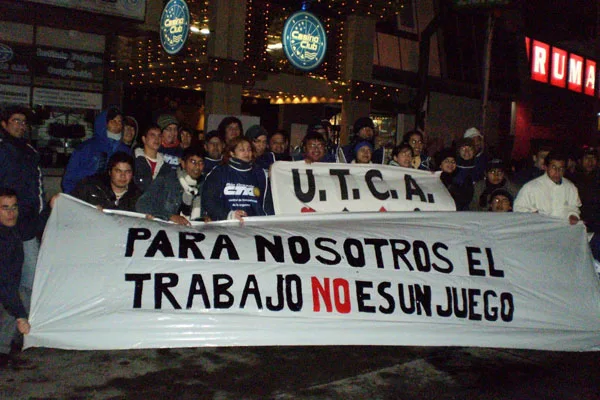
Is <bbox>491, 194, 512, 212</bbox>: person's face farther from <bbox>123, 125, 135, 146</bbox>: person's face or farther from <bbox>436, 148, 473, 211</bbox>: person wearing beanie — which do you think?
<bbox>123, 125, 135, 146</bbox>: person's face

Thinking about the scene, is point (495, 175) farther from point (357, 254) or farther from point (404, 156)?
point (357, 254)

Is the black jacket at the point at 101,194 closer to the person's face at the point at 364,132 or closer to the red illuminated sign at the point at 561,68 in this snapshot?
the person's face at the point at 364,132

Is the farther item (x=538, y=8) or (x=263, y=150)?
(x=538, y=8)

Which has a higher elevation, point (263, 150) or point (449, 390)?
point (263, 150)

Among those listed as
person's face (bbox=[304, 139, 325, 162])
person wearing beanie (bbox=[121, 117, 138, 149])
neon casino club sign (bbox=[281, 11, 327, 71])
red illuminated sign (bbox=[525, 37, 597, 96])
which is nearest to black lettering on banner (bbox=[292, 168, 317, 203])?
person's face (bbox=[304, 139, 325, 162])

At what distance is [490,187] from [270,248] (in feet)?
10.1

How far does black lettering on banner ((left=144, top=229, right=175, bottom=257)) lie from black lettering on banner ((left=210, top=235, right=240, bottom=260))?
325mm

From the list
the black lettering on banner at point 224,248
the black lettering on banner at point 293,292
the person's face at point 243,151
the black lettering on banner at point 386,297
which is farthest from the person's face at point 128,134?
the black lettering on banner at point 386,297

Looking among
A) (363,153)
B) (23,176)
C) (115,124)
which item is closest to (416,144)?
(363,153)

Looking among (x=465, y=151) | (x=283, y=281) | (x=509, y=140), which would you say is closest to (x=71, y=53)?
(x=465, y=151)

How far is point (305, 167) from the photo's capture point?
6832mm

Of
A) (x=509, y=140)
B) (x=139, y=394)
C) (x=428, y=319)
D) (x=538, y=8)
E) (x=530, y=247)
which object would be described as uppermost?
(x=538, y=8)

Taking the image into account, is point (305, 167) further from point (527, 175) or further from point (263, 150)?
point (527, 175)

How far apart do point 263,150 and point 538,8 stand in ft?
76.3
